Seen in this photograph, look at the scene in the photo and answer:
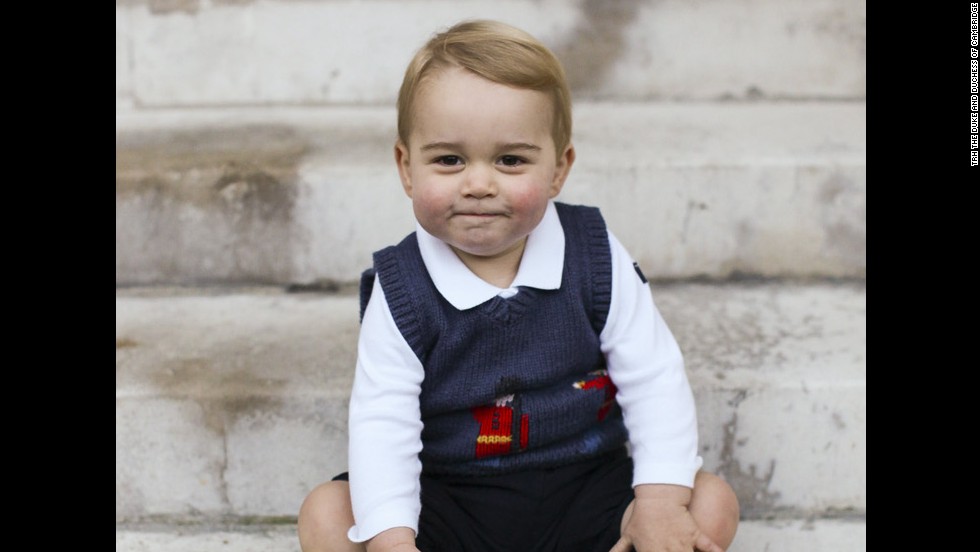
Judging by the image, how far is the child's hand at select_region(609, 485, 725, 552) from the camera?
58.4 inches

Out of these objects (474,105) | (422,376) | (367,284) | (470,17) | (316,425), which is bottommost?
(316,425)

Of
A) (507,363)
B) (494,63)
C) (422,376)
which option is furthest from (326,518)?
(494,63)

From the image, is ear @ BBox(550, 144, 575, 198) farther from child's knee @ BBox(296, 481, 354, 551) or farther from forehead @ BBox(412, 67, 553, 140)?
child's knee @ BBox(296, 481, 354, 551)

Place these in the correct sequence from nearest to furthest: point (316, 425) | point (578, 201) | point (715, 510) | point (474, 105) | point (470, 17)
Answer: point (474, 105) → point (715, 510) → point (316, 425) → point (578, 201) → point (470, 17)

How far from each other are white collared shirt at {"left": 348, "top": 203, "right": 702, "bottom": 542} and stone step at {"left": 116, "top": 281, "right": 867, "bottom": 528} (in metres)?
0.29

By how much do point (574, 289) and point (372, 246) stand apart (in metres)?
0.82

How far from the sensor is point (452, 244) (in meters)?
1.54

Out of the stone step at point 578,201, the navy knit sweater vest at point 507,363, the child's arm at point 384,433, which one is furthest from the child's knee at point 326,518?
the stone step at point 578,201

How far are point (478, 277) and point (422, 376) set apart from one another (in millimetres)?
182

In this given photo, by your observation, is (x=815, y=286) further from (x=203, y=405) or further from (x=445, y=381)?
(x=203, y=405)

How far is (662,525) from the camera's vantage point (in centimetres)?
150

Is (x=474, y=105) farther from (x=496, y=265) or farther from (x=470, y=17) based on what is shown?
(x=470, y=17)

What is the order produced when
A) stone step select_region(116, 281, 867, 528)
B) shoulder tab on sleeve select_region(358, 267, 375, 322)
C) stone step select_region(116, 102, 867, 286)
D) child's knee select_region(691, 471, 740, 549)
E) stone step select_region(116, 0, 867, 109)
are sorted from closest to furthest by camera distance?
1. child's knee select_region(691, 471, 740, 549)
2. shoulder tab on sleeve select_region(358, 267, 375, 322)
3. stone step select_region(116, 281, 867, 528)
4. stone step select_region(116, 102, 867, 286)
5. stone step select_region(116, 0, 867, 109)

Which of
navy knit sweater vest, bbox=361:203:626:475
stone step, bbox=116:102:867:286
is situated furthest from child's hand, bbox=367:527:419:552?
stone step, bbox=116:102:867:286
